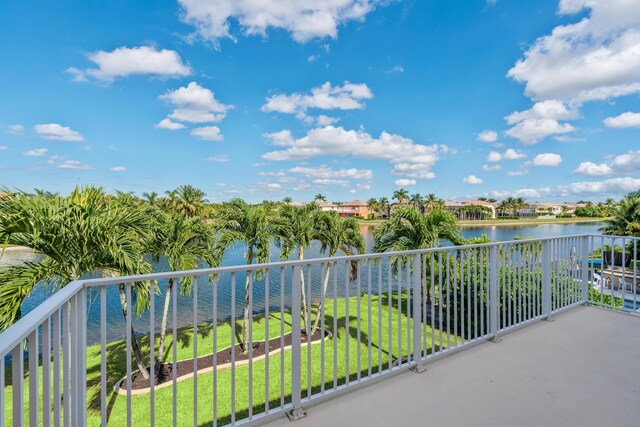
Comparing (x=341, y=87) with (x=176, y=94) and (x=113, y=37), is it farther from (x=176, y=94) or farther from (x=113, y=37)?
(x=113, y=37)

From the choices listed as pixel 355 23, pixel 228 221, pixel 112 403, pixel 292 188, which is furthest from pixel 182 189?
pixel 112 403

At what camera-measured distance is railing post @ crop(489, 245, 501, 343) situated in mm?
2980

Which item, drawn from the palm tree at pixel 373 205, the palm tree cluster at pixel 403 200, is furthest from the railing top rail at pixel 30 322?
the palm tree at pixel 373 205

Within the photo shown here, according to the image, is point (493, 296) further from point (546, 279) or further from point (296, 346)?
point (296, 346)

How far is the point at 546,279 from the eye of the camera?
356 cm

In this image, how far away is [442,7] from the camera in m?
11.4

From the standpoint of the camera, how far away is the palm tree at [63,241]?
3.62m

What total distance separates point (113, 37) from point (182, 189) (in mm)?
22787

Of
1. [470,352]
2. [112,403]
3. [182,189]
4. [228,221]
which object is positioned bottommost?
[112,403]

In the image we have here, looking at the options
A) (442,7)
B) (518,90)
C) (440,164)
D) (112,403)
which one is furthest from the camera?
(440,164)

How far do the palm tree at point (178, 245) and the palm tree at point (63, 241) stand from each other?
2418mm

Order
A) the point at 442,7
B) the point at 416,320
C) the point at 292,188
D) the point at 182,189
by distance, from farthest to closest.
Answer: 1. the point at 292,188
2. the point at 182,189
3. the point at 442,7
4. the point at 416,320

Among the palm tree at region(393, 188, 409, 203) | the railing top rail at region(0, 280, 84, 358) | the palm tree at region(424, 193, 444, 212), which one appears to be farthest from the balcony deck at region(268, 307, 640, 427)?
the palm tree at region(393, 188, 409, 203)

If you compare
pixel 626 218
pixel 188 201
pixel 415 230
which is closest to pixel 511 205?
pixel 626 218
